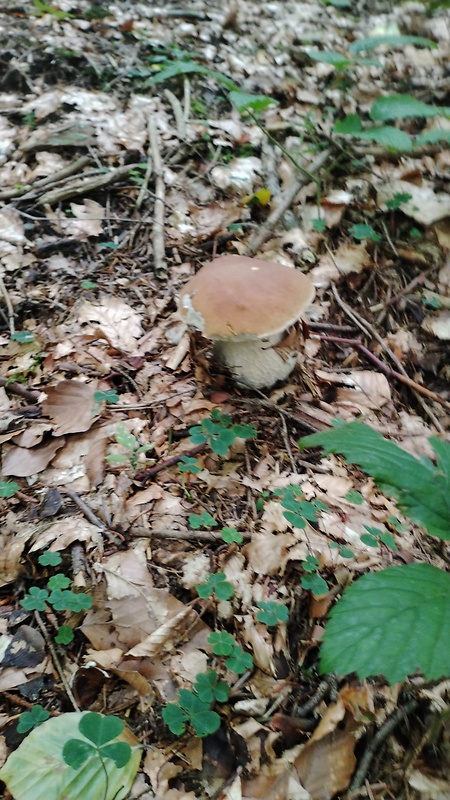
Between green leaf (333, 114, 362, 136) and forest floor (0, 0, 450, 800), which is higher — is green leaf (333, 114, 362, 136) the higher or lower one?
the higher one

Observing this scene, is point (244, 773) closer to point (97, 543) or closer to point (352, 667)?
point (352, 667)

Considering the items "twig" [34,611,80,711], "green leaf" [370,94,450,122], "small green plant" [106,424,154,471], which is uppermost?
"green leaf" [370,94,450,122]

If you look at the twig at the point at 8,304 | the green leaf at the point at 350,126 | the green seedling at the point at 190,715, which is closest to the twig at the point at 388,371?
the green leaf at the point at 350,126

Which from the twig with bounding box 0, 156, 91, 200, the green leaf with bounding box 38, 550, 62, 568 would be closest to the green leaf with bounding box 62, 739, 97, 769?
the green leaf with bounding box 38, 550, 62, 568

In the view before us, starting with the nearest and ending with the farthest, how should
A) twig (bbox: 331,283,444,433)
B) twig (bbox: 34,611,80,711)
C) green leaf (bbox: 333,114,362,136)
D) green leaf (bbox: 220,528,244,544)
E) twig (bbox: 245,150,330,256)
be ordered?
twig (bbox: 34,611,80,711) → green leaf (bbox: 220,528,244,544) → twig (bbox: 331,283,444,433) → green leaf (bbox: 333,114,362,136) → twig (bbox: 245,150,330,256)

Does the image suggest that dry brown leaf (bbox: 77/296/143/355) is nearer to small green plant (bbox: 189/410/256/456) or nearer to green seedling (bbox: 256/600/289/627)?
small green plant (bbox: 189/410/256/456)

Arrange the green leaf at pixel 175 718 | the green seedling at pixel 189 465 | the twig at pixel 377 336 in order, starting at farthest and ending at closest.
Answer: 1. the twig at pixel 377 336
2. the green seedling at pixel 189 465
3. the green leaf at pixel 175 718

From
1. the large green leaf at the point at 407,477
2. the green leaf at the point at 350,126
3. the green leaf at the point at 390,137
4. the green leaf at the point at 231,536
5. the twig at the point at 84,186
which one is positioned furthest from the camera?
the twig at the point at 84,186

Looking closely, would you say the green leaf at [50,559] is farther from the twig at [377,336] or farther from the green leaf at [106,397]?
the twig at [377,336]
